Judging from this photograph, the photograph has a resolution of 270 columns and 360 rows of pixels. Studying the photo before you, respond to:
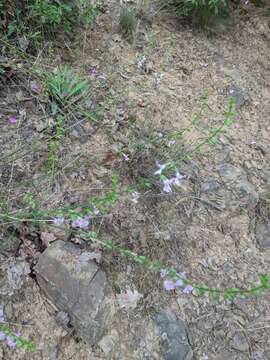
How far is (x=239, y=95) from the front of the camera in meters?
3.44

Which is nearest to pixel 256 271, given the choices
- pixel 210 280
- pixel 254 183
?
pixel 210 280

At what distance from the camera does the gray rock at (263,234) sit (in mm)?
2561

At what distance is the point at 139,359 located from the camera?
1.98 meters

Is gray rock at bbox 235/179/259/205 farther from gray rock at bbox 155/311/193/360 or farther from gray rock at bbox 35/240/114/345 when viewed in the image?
gray rock at bbox 35/240/114/345

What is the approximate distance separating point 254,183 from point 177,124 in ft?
2.53

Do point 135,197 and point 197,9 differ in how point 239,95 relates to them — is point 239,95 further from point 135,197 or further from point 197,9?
point 135,197

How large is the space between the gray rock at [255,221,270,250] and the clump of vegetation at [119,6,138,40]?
2.06m

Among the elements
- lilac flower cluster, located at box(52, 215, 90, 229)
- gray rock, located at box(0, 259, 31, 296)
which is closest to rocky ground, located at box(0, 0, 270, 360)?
gray rock, located at box(0, 259, 31, 296)

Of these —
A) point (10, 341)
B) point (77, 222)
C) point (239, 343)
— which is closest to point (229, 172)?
point (239, 343)

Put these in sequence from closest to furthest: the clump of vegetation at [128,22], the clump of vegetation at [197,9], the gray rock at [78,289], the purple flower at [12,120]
→ the gray rock at [78,289] < the purple flower at [12,120] < the clump of vegetation at [128,22] < the clump of vegetation at [197,9]

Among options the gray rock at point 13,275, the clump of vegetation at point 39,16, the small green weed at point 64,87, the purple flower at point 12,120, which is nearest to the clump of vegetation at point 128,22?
the clump of vegetation at point 39,16

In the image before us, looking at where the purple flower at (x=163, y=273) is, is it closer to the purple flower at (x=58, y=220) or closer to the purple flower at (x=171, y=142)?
the purple flower at (x=58, y=220)

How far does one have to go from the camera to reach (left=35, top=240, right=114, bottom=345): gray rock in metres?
1.96

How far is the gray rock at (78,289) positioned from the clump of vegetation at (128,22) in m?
2.24
